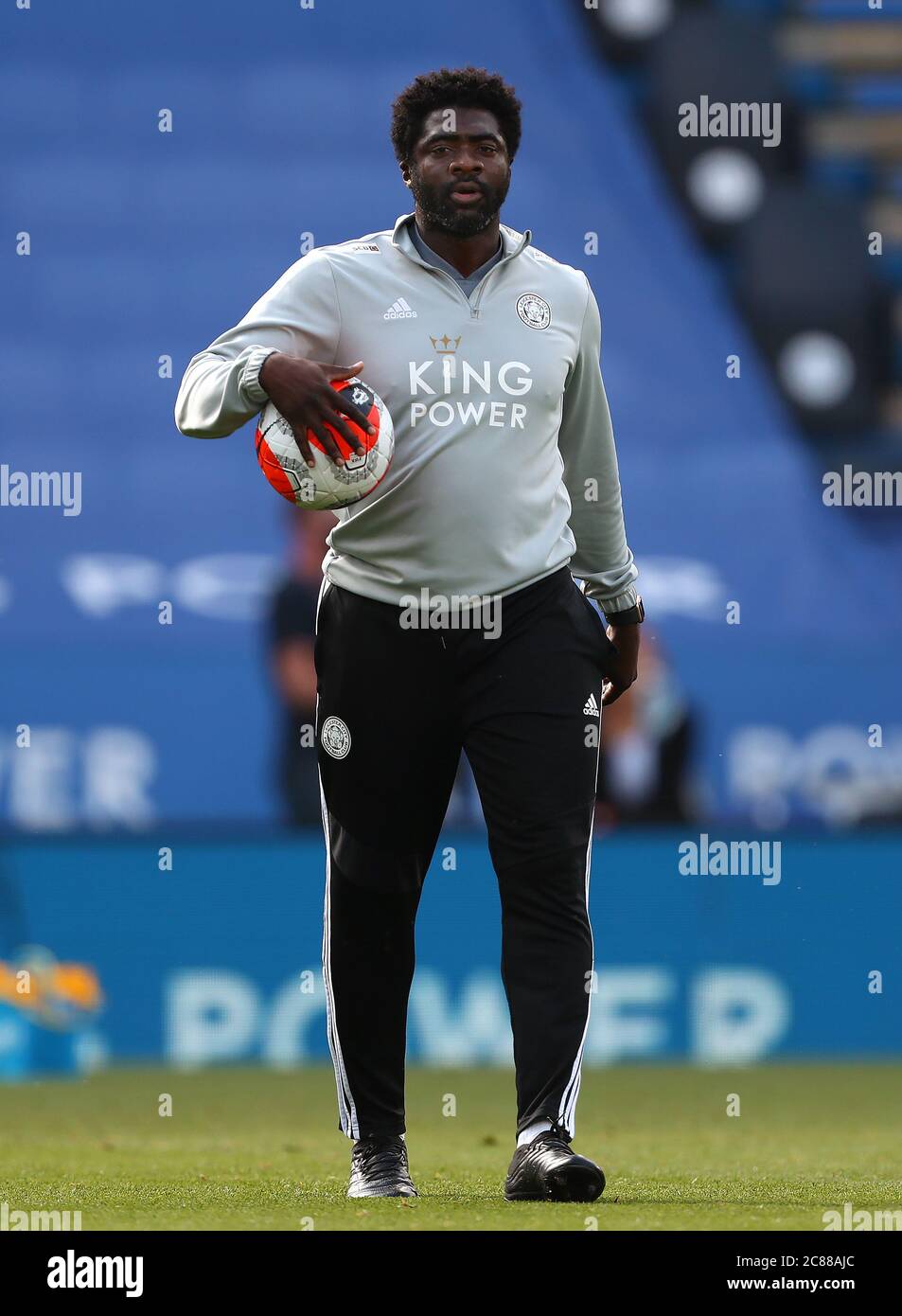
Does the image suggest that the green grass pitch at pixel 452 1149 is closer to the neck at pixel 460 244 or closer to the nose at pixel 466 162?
the neck at pixel 460 244

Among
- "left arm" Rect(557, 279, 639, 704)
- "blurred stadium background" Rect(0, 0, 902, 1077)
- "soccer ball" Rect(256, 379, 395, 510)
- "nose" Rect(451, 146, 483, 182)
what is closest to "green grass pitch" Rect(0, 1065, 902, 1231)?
"blurred stadium background" Rect(0, 0, 902, 1077)

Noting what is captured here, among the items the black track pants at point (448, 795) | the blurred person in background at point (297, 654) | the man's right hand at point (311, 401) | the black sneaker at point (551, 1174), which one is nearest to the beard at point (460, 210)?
the man's right hand at point (311, 401)

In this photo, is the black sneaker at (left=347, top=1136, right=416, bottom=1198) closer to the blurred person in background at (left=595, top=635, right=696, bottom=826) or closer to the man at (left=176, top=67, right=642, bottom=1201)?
the man at (left=176, top=67, right=642, bottom=1201)

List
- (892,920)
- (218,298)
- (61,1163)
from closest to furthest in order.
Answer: (61,1163) < (892,920) < (218,298)

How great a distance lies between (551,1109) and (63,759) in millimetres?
5442

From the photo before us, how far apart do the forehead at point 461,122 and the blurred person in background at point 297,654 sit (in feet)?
15.6

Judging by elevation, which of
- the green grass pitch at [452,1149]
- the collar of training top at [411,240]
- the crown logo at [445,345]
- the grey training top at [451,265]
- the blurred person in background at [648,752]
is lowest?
the green grass pitch at [452,1149]

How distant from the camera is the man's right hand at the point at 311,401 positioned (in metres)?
3.05

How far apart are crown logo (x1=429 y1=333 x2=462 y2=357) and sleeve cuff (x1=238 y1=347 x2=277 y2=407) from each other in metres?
Answer: 0.28

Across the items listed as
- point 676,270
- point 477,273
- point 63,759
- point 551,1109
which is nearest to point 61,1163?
point 551,1109

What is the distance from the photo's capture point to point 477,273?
3.38 m

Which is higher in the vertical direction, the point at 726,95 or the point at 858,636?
the point at 726,95

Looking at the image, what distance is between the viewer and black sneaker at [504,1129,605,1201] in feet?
9.95

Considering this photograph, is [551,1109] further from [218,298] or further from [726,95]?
[726,95]
